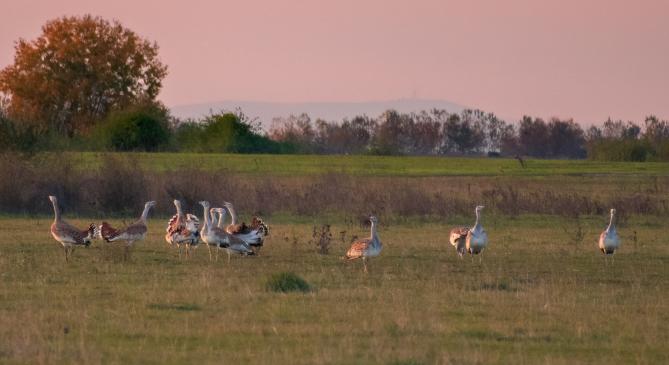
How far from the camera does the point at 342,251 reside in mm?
24266

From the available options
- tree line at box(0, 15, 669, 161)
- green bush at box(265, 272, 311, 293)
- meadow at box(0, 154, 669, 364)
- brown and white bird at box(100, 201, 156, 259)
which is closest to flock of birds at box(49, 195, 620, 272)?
brown and white bird at box(100, 201, 156, 259)

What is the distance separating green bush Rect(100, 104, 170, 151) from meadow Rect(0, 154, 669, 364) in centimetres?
3567

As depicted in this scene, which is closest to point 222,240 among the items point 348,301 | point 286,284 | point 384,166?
point 286,284

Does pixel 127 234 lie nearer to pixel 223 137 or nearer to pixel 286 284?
pixel 286 284

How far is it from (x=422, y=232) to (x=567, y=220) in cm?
588

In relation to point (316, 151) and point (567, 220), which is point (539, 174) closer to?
point (567, 220)

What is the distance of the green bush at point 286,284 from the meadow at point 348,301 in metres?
0.15

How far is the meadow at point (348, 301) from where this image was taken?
12.5 meters

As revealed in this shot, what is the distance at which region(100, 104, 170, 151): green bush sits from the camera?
67.7 metres

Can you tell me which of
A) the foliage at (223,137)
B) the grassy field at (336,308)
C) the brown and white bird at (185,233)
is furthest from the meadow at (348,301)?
the foliage at (223,137)

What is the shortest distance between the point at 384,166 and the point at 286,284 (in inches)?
1652

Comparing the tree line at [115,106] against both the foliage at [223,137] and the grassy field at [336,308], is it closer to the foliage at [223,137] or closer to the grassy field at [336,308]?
the foliage at [223,137]

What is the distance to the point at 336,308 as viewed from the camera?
15.4 m

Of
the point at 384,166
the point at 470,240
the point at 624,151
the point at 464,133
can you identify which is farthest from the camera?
the point at 464,133
